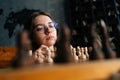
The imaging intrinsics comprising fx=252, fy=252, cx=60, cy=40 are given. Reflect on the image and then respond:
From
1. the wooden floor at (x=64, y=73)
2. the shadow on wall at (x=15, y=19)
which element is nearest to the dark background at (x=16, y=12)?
the shadow on wall at (x=15, y=19)

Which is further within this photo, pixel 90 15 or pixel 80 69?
pixel 90 15

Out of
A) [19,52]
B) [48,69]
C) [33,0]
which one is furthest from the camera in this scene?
[33,0]

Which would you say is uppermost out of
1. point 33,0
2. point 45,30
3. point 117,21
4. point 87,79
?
point 33,0

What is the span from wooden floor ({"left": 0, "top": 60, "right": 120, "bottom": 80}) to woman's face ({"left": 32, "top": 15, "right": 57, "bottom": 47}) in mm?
1043

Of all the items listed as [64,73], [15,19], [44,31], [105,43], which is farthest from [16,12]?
[64,73]

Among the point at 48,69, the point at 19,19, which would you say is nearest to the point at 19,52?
the point at 48,69

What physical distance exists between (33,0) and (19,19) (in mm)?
594

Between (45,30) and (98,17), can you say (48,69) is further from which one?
(98,17)

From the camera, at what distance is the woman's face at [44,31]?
154 centimetres

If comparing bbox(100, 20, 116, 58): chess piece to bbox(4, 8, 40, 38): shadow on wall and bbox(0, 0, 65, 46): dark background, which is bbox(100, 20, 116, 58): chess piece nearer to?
bbox(0, 0, 65, 46): dark background

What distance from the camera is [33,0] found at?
5.68 m

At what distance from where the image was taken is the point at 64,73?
1.47 feet

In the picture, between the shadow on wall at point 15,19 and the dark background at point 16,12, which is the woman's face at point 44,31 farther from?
the shadow on wall at point 15,19

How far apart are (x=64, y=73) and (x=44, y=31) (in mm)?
1136
